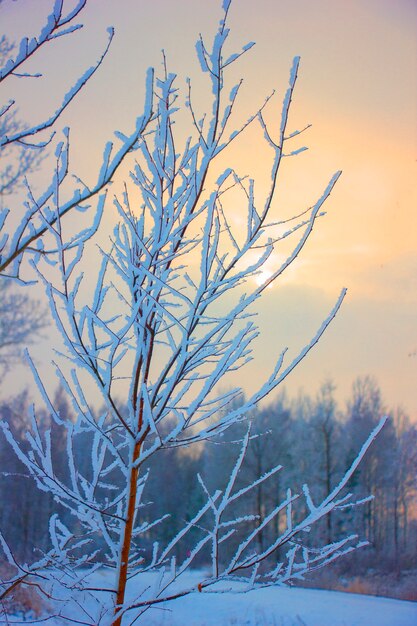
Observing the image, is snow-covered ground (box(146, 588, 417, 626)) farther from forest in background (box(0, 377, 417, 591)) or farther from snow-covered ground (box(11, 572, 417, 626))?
forest in background (box(0, 377, 417, 591))

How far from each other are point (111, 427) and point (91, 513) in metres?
0.35

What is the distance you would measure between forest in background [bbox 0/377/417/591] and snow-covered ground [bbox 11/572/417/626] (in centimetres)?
350

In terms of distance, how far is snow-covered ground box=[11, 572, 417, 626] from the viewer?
34.2 ft

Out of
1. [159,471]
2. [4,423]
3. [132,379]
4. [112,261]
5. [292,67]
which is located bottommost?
[159,471]

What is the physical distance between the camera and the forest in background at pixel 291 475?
19.1m

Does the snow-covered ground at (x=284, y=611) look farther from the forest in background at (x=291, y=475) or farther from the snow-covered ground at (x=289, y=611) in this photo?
the forest in background at (x=291, y=475)

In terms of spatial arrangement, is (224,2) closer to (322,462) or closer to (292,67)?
(292,67)

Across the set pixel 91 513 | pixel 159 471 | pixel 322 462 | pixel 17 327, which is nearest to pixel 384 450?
pixel 322 462

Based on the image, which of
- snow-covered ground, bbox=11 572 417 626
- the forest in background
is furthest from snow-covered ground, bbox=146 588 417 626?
the forest in background

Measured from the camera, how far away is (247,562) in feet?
6.51

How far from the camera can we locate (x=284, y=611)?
36.8 ft

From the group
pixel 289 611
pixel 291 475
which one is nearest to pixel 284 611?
pixel 289 611

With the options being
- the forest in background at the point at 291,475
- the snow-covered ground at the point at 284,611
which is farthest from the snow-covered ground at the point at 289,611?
the forest in background at the point at 291,475

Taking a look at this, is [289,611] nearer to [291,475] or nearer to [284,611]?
[284,611]
